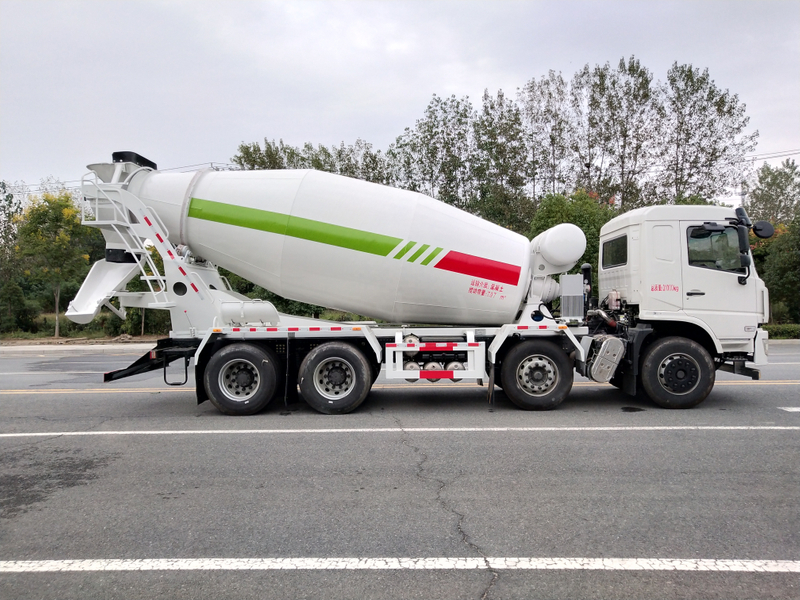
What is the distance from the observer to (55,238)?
74.8 feet

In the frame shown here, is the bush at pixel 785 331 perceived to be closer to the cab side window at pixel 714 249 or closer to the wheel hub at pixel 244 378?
the cab side window at pixel 714 249

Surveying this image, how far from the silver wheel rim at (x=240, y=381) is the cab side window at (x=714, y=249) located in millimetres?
6260

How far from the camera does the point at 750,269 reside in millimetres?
7977

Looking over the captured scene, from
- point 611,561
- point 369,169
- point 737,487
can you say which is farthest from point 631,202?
point 611,561

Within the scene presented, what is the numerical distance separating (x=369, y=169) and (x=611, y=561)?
22077 mm

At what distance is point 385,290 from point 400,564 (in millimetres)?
4793

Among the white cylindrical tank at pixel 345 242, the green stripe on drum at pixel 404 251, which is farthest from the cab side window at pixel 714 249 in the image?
the green stripe on drum at pixel 404 251

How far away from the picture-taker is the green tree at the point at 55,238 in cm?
2241

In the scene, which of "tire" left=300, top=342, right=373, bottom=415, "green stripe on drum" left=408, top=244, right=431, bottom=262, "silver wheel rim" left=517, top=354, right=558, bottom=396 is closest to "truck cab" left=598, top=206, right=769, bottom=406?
"silver wheel rim" left=517, top=354, right=558, bottom=396

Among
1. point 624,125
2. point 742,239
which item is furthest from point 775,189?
point 742,239

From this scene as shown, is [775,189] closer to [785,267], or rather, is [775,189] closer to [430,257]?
[785,267]

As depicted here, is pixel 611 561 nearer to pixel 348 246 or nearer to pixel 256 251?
pixel 348 246

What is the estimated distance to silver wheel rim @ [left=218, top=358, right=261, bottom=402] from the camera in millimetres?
7922

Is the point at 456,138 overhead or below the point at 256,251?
overhead
